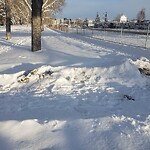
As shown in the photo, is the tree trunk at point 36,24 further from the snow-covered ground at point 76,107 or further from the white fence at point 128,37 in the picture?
the white fence at point 128,37

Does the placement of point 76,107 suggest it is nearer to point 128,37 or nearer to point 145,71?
point 145,71

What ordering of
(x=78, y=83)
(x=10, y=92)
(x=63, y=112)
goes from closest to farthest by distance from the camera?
(x=63, y=112) < (x=10, y=92) < (x=78, y=83)

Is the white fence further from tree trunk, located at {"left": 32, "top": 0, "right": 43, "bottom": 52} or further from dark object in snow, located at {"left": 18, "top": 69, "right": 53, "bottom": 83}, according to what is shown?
dark object in snow, located at {"left": 18, "top": 69, "right": 53, "bottom": 83}

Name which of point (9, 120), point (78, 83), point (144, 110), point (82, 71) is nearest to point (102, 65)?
point (82, 71)

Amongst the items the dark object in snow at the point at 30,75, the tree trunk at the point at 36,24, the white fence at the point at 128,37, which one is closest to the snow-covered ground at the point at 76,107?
the dark object in snow at the point at 30,75

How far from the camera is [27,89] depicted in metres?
8.33

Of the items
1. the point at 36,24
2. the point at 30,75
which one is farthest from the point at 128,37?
the point at 30,75

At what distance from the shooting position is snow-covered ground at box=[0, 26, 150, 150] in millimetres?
4703

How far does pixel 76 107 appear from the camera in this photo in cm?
652

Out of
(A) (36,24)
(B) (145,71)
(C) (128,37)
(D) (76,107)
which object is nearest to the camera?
(D) (76,107)

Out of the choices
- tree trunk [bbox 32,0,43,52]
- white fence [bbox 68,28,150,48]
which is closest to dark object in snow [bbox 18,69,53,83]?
tree trunk [bbox 32,0,43,52]

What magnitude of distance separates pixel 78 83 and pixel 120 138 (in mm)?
4061

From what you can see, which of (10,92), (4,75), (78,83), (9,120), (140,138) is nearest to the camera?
(140,138)

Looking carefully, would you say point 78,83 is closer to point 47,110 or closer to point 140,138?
point 47,110
